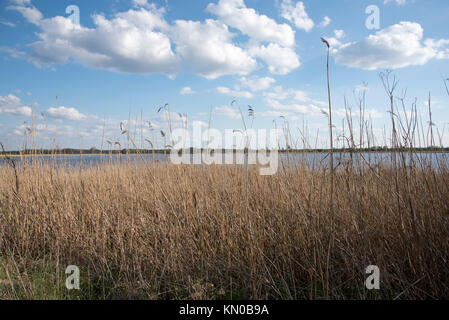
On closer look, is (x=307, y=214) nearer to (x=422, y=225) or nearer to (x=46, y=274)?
(x=422, y=225)

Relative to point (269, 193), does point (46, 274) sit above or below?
below

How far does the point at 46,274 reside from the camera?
6.87 feet

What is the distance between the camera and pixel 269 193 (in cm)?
279
